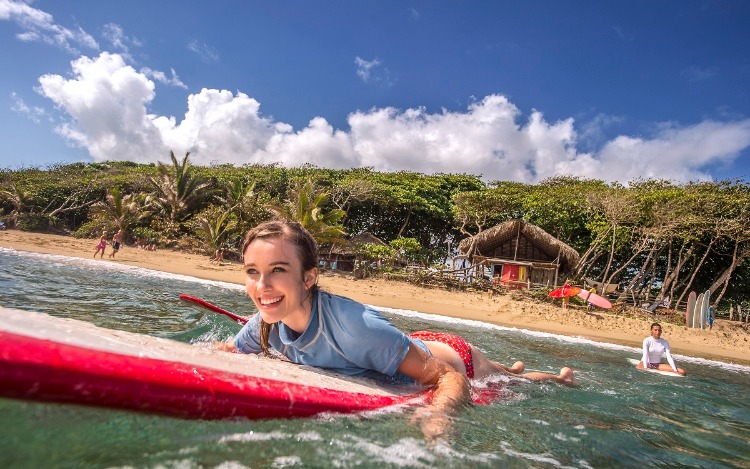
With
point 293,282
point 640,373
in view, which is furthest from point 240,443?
point 640,373

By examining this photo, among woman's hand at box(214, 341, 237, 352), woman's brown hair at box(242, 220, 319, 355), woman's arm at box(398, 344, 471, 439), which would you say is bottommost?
woman's hand at box(214, 341, 237, 352)

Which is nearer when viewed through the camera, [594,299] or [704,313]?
[704,313]

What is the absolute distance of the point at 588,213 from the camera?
18.8 metres

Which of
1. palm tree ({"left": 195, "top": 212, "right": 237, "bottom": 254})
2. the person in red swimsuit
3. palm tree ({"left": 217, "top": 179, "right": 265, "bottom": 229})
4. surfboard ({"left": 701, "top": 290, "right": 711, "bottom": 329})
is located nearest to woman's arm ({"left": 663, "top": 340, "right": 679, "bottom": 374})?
the person in red swimsuit

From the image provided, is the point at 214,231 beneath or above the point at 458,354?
above

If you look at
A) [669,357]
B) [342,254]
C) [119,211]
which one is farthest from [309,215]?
[669,357]

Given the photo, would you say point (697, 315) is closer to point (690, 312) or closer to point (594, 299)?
point (690, 312)

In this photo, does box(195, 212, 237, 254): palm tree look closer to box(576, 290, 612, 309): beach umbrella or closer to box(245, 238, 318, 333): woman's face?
box(576, 290, 612, 309): beach umbrella

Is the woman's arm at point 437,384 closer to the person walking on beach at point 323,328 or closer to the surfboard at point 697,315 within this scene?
the person walking on beach at point 323,328

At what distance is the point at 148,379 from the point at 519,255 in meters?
19.1

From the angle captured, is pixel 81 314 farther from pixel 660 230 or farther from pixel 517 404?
pixel 660 230

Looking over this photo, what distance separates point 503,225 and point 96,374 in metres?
18.1

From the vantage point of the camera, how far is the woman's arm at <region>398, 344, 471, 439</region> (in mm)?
1944

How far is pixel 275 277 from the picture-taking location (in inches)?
80.0
